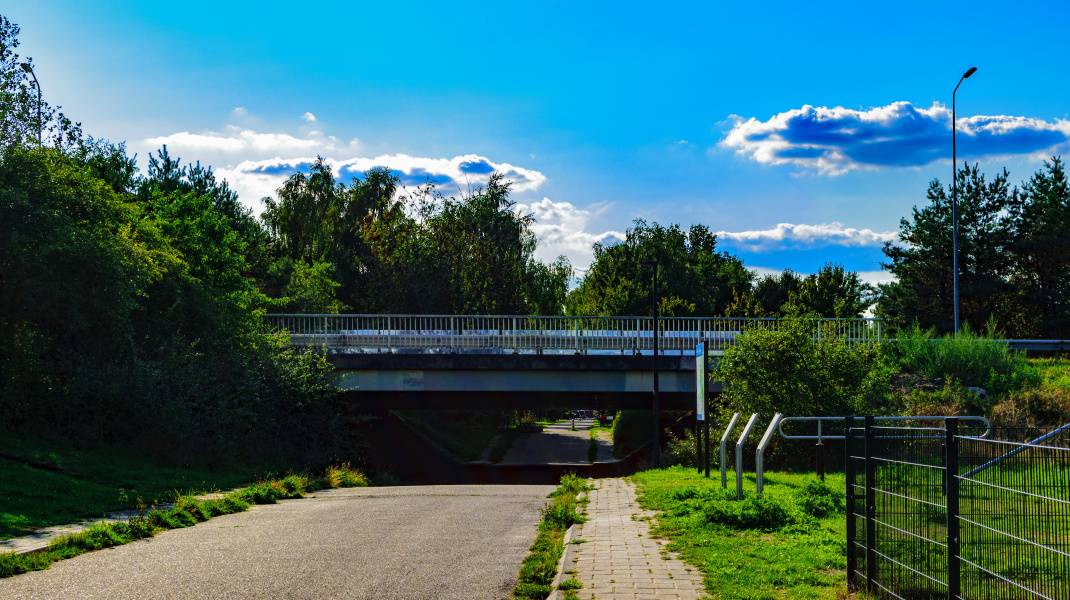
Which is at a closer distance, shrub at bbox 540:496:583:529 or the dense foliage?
shrub at bbox 540:496:583:529

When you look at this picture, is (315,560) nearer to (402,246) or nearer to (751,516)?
(751,516)

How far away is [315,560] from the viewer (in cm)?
1043

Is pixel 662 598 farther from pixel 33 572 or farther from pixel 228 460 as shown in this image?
pixel 228 460

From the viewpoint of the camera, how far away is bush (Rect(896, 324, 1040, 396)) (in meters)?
32.3

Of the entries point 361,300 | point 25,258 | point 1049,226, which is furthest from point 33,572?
point 361,300

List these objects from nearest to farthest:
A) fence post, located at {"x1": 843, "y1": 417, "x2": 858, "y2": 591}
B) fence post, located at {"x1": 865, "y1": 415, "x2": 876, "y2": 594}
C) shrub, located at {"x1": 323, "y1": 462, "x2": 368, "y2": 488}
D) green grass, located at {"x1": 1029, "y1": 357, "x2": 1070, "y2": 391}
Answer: fence post, located at {"x1": 865, "y1": 415, "x2": 876, "y2": 594} → fence post, located at {"x1": 843, "y1": 417, "x2": 858, "y2": 591} → shrub, located at {"x1": 323, "y1": 462, "x2": 368, "y2": 488} → green grass, located at {"x1": 1029, "y1": 357, "x2": 1070, "y2": 391}

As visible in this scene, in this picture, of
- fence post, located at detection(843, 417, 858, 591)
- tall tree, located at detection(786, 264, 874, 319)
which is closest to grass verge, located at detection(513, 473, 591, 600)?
fence post, located at detection(843, 417, 858, 591)

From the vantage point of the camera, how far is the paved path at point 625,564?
7.98m

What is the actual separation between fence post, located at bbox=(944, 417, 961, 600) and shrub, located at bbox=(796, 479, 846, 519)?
6539mm

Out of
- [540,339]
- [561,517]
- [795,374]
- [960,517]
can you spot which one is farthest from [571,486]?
[540,339]

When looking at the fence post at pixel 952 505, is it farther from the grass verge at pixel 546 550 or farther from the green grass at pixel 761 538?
the grass verge at pixel 546 550

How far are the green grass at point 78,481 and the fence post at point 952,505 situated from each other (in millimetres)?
10789

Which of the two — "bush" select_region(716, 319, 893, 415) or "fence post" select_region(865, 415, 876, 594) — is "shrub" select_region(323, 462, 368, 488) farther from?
"fence post" select_region(865, 415, 876, 594)

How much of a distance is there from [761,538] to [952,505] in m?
5.00
